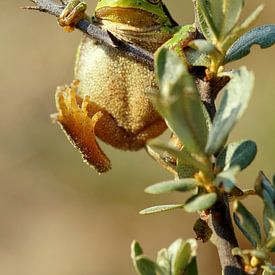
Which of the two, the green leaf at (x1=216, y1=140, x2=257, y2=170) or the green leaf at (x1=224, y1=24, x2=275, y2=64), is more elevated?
the green leaf at (x1=224, y1=24, x2=275, y2=64)

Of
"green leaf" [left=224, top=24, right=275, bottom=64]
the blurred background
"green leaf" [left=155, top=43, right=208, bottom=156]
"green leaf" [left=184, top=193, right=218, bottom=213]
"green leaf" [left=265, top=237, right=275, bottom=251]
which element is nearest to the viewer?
"green leaf" [left=155, top=43, right=208, bottom=156]

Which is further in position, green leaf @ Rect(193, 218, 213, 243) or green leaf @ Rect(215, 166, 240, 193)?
green leaf @ Rect(193, 218, 213, 243)

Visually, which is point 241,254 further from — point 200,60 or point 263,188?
point 200,60

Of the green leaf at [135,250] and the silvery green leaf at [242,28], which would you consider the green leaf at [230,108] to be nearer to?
the silvery green leaf at [242,28]

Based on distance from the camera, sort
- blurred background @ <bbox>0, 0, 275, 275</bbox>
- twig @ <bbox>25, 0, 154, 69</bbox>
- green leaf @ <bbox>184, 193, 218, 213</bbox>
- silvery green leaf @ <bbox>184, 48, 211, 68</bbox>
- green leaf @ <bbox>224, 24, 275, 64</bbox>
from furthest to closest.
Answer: blurred background @ <bbox>0, 0, 275, 275</bbox> → twig @ <bbox>25, 0, 154, 69</bbox> → silvery green leaf @ <bbox>184, 48, 211, 68</bbox> → green leaf @ <bbox>224, 24, 275, 64</bbox> → green leaf @ <bbox>184, 193, 218, 213</bbox>

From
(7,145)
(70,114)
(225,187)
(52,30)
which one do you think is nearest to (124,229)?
(7,145)

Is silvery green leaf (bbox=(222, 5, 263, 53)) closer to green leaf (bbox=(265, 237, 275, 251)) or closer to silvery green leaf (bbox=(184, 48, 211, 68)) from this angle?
silvery green leaf (bbox=(184, 48, 211, 68))

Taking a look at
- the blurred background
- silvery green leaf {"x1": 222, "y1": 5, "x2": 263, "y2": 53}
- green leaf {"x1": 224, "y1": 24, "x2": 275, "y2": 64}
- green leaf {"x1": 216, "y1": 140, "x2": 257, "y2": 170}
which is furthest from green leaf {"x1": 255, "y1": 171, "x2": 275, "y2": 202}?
the blurred background
